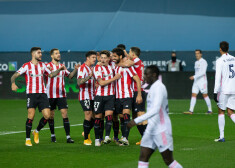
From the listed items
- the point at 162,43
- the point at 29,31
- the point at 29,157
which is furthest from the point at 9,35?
the point at 29,157

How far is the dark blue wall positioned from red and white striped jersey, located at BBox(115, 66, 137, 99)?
1728 centimetres

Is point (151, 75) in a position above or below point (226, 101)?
above

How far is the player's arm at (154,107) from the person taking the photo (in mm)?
7145

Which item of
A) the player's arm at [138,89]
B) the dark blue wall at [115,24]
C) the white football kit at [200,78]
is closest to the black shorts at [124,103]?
the player's arm at [138,89]

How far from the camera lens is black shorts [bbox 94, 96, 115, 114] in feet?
37.9

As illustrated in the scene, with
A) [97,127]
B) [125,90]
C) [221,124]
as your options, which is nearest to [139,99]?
[125,90]

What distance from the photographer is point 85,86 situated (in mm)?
12125

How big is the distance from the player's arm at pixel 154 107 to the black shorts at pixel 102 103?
4304 mm

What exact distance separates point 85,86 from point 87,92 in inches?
5.6

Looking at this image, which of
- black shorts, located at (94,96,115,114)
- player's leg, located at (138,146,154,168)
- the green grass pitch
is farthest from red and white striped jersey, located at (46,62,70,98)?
player's leg, located at (138,146,154,168)

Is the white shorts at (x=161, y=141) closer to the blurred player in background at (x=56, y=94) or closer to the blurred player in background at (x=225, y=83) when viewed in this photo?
the blurred player in background at (x=225, y=83)

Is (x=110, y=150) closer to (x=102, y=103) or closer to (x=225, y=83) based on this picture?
(x=102, y=103)

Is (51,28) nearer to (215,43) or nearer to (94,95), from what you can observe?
(215,43)

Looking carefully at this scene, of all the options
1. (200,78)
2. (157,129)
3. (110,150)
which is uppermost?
(200,78)
